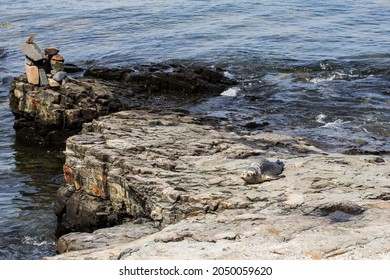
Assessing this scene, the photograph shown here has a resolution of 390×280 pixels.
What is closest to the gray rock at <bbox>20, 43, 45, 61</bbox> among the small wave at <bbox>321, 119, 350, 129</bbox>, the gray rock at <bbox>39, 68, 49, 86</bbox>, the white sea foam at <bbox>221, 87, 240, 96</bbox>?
the gray rock at <bbox>39, 68, 49, 86</bbox>

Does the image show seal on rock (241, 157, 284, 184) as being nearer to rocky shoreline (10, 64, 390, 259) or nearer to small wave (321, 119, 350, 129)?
rocky shoreline (10, 64, 390, 259)

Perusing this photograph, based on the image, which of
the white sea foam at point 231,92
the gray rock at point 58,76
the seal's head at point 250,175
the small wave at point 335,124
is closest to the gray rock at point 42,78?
the gray rock at point 58,76

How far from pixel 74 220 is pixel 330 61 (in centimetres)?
1827

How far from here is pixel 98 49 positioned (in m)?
37.7

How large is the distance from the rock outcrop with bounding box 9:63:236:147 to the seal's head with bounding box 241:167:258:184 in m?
10.4

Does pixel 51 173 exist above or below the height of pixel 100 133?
below

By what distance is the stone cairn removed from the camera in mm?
25250

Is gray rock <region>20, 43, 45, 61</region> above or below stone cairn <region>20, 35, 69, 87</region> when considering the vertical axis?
above

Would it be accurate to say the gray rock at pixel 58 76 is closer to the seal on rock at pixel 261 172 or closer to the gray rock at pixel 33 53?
the gray rock at pixel 33 53

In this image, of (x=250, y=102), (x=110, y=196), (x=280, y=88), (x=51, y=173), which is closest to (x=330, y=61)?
(x=280, y=88)

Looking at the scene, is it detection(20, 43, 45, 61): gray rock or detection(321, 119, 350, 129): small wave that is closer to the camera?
detection(321, 119, 350, 129): small wave
